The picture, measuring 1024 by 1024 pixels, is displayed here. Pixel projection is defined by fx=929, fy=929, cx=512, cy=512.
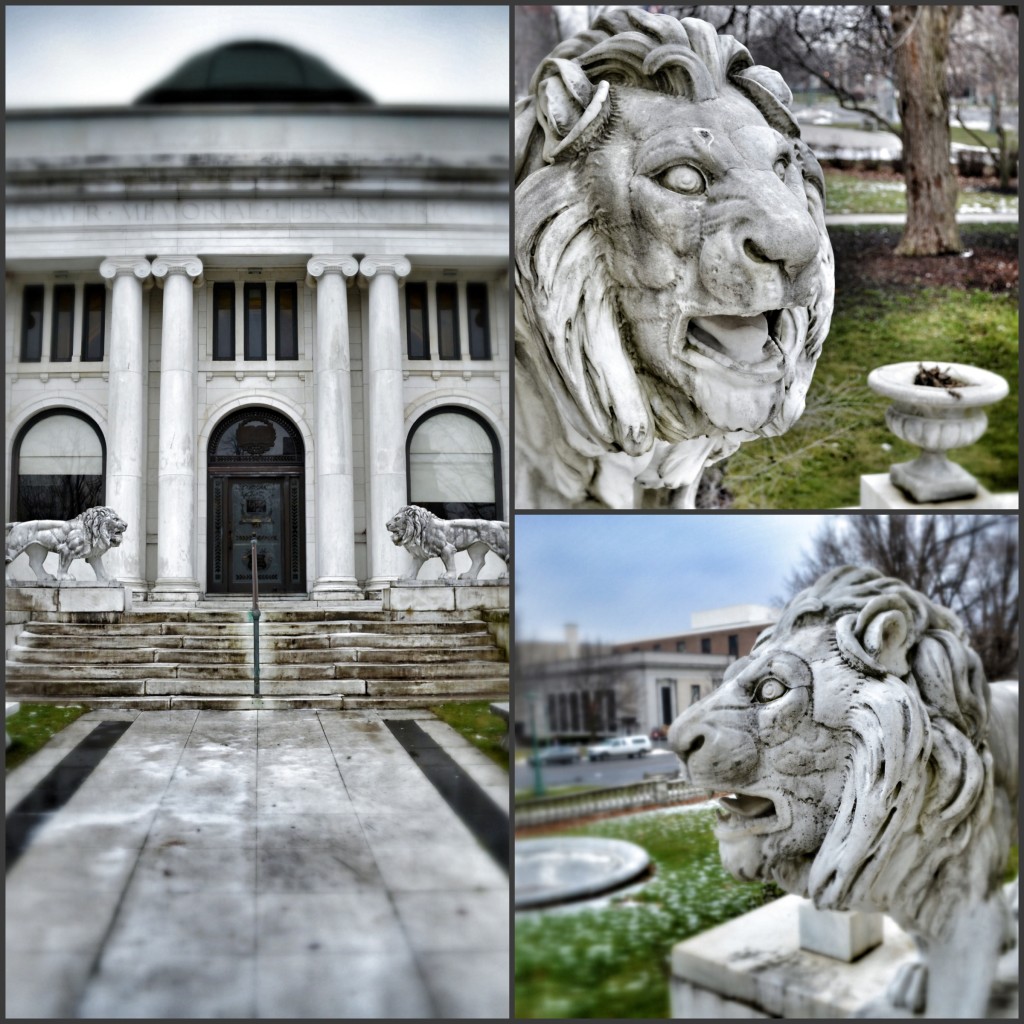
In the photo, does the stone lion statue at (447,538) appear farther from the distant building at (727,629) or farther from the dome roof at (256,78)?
the distant building at (727,629)

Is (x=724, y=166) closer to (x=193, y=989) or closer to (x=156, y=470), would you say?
(x=193, y=989)

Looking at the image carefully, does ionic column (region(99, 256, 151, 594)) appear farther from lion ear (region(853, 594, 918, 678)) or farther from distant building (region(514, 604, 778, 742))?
lion ear (region(853, 594, 918, 678))

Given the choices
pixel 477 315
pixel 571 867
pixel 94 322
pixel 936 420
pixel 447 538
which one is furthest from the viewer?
pixel 477 315

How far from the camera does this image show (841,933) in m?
2.05

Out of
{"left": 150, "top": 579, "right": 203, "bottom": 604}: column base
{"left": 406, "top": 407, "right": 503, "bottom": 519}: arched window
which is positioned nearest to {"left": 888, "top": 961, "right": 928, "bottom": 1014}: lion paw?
{"left": 406, "top": 407, "right": 503, "bottom": 519}: arched window

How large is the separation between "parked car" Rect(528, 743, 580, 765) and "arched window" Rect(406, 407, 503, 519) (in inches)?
226

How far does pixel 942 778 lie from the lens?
1700 millimetres

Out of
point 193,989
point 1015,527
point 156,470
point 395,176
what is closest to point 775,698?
point 1015,527

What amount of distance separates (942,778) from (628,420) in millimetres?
1031

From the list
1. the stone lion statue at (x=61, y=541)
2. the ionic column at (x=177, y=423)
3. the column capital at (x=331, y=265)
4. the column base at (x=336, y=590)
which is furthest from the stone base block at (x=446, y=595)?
the column capital at (x=331, y=265)

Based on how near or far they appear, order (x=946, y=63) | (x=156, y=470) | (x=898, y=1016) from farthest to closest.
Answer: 1. (x=156, y=470)
2. (x=946, y=63)
3. (x=898, y=1016)

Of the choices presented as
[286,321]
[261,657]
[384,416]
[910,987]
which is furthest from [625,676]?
[286,321]

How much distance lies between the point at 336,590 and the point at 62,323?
3.31 m

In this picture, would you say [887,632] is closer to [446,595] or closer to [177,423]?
[446,595]
